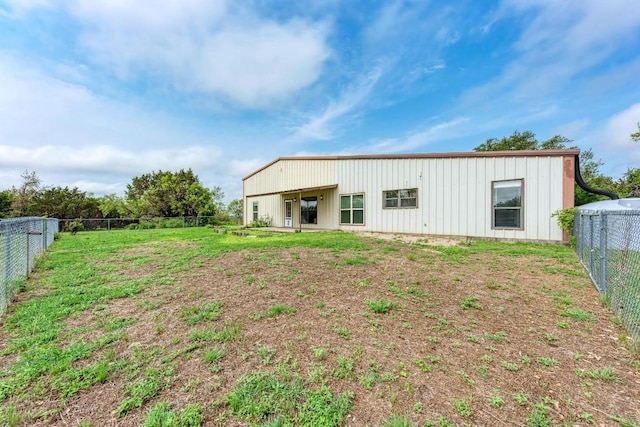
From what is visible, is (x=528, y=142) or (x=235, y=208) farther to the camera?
(x=235, y=208)

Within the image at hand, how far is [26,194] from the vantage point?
846 inches

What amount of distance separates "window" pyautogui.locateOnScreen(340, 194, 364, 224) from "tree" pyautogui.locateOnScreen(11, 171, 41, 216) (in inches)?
946

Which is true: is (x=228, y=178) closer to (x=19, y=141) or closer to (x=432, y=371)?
(x=19, y=141)

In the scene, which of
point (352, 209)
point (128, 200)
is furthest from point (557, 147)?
point (128, 200)

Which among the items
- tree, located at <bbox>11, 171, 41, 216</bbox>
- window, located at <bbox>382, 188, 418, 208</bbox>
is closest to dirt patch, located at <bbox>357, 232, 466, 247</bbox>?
window, located at <bbox>382, 188, 418, 208</bbox>

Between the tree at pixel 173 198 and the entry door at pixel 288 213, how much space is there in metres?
11.4

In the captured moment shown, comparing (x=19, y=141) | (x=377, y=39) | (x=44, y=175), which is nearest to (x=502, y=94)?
(x=377, y=39)

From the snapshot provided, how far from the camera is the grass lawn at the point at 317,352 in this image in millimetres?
1856

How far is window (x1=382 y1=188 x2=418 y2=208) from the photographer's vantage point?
1106 cm

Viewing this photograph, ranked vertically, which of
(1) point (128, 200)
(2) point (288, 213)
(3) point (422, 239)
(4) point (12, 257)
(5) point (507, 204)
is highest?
(1) point (128, 200)

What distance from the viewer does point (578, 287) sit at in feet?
14.1

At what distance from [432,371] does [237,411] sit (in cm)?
154

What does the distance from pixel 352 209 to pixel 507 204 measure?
6009 millimetres

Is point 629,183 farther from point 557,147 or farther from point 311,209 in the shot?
point 311,209
